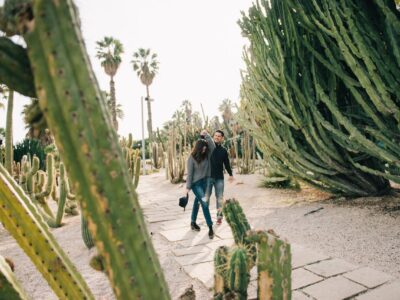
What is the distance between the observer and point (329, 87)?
580cm

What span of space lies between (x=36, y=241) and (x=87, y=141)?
0.60 meters

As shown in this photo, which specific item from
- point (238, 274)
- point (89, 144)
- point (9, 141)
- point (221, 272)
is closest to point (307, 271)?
point (221, 272)

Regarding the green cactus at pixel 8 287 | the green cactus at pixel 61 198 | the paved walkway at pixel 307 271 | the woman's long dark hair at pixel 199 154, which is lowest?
the paved walkway at pixel 307 271

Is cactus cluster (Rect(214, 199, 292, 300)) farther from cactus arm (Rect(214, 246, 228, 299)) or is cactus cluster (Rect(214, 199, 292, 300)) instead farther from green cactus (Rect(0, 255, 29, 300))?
green cactus (Rect(0, 255, 29, 300))

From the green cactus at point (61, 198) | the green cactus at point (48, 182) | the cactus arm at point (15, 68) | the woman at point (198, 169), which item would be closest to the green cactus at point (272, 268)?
the cactus arm at point (15, 68)

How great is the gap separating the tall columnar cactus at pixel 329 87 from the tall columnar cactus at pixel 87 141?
476 centimetres

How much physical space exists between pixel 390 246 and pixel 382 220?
105 centimetres

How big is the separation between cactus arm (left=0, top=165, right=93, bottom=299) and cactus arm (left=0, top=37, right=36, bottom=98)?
0.48 meters

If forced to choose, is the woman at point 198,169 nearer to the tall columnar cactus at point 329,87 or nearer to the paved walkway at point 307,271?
the paved walkway at point 307,271

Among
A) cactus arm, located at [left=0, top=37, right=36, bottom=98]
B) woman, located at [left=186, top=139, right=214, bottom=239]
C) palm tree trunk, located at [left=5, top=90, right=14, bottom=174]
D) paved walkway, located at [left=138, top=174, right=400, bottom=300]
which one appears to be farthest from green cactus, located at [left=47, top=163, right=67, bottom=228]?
cactus arm, located at [left=0, top=37, right=36, bottom=98]

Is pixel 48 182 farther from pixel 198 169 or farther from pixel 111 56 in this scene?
pixel 111 56

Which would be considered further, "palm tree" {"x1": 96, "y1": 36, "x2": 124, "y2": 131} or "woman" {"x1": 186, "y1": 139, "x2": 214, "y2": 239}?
"palm tree" {"x1": 96, "y1": 36, "x2": 124, "y2": 131}

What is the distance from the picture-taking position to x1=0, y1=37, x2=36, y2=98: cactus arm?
86 cm

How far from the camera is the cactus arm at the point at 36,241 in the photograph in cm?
120
